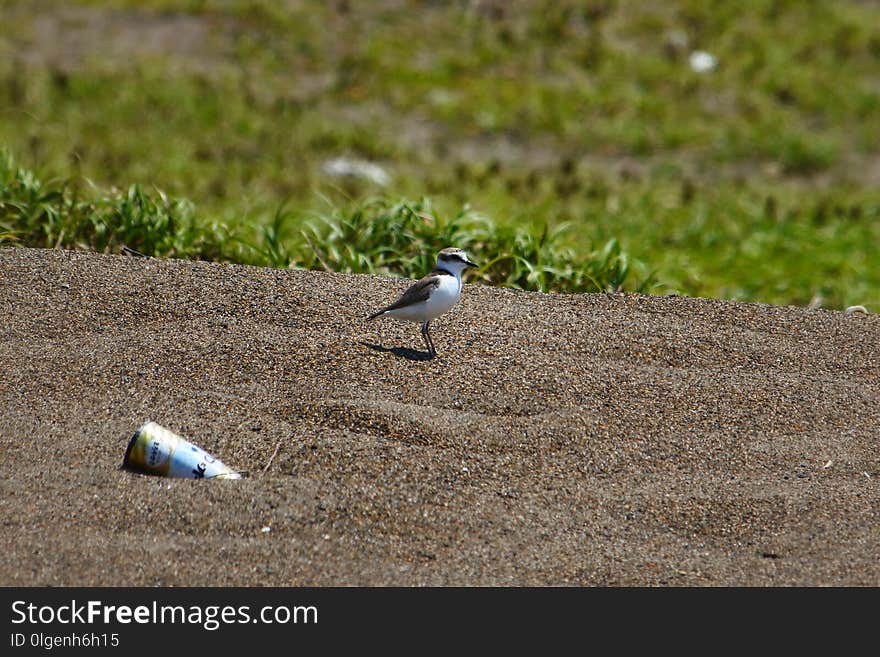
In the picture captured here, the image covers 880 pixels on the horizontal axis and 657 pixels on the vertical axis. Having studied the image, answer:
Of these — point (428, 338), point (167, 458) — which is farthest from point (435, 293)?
point (167, 458)

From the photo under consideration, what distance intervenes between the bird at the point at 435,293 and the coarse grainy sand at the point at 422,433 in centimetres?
26

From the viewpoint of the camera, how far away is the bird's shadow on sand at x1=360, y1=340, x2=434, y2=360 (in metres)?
4.90

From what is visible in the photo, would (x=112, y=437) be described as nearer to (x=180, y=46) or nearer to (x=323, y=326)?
(x=323, y=326)

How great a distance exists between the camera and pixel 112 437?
14.0ft

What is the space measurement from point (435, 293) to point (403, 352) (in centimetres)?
50

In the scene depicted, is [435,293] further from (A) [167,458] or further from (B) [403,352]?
(A) [167,458]

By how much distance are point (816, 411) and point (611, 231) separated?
3.56 metres

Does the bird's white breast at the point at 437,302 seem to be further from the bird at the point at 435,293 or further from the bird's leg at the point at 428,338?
the bird's leg at the point at 428,338

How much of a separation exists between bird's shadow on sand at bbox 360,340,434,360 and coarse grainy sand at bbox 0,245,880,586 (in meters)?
0.02

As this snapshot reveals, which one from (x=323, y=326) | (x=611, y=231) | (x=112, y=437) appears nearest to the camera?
(x=112, y=437)

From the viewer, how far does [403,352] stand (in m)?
4.95

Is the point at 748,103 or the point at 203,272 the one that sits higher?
the point at 203,272

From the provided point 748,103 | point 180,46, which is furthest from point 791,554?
point 180,46

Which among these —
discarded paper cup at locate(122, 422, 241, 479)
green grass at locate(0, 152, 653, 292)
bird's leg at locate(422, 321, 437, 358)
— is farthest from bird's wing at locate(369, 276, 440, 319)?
green grass at locate(0, 152, 653, 292)
